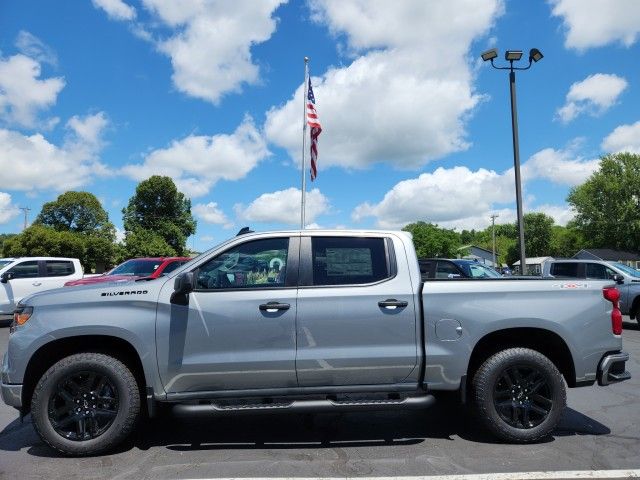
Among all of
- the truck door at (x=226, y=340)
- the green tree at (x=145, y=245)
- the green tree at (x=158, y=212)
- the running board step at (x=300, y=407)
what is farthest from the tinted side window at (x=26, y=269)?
the green tree at (x=158, y=212)

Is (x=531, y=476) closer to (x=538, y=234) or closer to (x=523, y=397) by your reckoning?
Answer: (x=523, y=397)

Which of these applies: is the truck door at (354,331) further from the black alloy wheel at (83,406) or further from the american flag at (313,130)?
the american flag at (313,130)

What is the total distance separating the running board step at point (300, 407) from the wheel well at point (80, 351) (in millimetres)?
569

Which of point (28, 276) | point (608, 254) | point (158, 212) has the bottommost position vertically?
point (28, 276)

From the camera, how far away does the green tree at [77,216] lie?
65.6 metres

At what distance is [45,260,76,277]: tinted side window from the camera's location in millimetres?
15152

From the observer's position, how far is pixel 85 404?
14.3 ft

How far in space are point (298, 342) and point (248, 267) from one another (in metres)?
0.80

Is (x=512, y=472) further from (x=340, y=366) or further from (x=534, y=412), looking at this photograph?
(x=340, y=366)

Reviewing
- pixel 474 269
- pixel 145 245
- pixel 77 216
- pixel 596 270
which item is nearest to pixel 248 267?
pixel 474 269

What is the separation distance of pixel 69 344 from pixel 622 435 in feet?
16.4

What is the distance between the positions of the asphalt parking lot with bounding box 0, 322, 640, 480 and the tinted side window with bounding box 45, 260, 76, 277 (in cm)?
1044

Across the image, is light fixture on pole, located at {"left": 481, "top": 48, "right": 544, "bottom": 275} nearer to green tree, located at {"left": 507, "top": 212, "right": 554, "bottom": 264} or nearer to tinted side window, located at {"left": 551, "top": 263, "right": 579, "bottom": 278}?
tinted side window, located at {"left": 551, "top": 263, "right": 579, "bottom": 278}

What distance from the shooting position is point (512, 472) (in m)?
3.97
